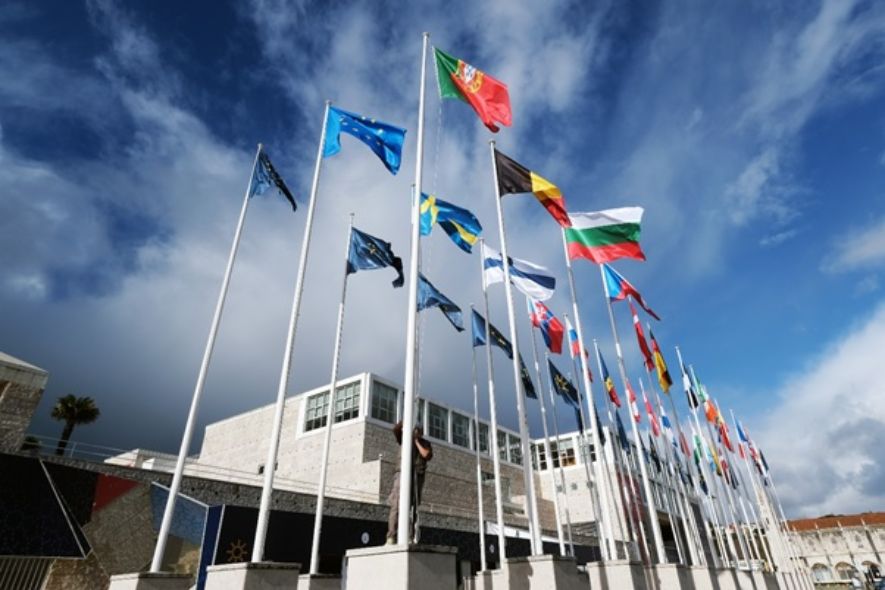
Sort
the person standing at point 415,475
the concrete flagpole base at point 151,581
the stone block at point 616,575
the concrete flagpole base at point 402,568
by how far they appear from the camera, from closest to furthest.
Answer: the concrete flagpole base at point 402,568 → the concrete flagpole base at point 151,581 → the person standing at point 415,475 → the stone block at point 616,575

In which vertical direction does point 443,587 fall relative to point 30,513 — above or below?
below

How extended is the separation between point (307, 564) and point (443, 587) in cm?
1577

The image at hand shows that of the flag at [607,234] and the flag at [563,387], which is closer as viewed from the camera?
the flag at [607,234]

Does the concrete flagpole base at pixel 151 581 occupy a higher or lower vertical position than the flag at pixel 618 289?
lower

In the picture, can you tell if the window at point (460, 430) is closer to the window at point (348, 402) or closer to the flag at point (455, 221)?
the window at point (348, 402)

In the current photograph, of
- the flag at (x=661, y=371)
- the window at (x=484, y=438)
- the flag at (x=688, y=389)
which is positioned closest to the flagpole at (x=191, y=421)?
the flag at (x=661, y=371)

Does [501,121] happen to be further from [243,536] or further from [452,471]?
[452,471]

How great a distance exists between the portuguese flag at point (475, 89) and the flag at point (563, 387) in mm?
10996

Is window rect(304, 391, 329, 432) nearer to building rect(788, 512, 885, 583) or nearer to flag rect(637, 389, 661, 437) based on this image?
flag rect(637, 389, 661, 437)

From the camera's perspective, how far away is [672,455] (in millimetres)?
25422

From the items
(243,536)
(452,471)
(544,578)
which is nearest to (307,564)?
(243,536)

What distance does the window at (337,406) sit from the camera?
38.7 meters

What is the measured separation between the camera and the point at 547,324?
18453mm

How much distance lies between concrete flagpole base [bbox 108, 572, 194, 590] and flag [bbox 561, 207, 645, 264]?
12.7 m
